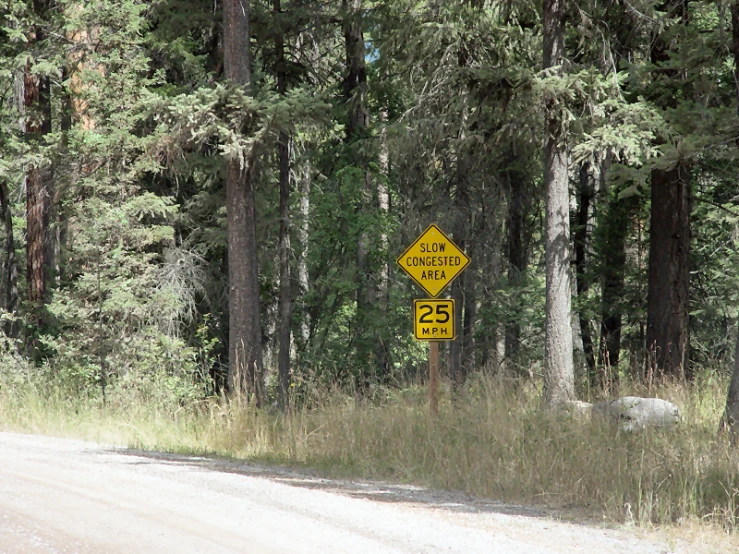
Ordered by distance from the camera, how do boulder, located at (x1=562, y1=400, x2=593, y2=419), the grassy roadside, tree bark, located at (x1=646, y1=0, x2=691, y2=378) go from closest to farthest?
the grassy roadside, boulder, located at (x1=562, y1=400, x2=593, y2=419), tree bark, located at (x1=646, y1=0, x2=691, y2=378)

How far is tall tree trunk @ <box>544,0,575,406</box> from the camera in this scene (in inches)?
510

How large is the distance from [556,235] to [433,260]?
11.0ft

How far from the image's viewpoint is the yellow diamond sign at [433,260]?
10922 mm

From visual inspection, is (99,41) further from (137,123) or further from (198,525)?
(198,525)

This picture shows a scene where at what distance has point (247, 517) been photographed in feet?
21.3

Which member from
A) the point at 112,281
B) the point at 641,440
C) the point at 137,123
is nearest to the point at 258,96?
the point at 137,123

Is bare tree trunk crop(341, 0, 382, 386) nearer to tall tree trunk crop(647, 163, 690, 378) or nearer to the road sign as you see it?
tall tree trunk crop(647, 163, 690, 378)

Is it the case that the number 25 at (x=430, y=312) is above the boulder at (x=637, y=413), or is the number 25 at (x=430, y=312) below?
above

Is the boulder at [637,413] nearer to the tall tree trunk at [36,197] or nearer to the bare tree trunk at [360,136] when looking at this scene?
the bare tree trunk at [360,136]

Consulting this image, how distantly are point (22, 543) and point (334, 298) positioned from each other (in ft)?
55.2

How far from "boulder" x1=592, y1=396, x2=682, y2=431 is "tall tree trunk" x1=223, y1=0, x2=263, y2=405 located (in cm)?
707

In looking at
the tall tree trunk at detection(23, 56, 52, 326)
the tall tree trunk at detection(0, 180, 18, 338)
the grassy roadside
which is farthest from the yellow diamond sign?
the tall tree trunk at detection(0, 180, 18, 338)

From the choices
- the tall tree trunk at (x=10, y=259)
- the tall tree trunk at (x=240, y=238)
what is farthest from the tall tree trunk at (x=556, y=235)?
the tall tree trunk at (x=10, y=259)

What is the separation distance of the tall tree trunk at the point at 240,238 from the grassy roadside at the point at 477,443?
218 centimetres
